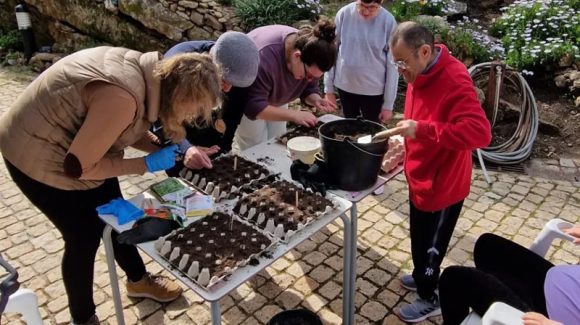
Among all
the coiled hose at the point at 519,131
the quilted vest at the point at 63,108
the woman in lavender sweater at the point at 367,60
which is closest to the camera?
the quilted vest at the point at 63,108

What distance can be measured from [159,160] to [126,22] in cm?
576

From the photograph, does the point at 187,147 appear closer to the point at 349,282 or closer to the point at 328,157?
the point at 328,157

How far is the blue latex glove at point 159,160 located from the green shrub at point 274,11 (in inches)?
176

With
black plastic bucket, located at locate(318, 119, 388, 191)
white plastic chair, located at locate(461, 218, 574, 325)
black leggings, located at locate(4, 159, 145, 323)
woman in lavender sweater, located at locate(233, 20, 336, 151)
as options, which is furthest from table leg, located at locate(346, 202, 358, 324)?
black leggings, located at locate(4, 159, 145, 323)

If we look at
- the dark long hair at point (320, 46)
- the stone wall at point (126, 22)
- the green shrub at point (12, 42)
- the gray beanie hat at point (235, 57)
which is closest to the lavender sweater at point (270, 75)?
the dark long hair at point (320, 46)

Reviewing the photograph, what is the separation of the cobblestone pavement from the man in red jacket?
599 millimetres

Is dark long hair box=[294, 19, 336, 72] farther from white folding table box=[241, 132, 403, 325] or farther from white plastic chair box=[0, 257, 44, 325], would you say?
white plastic chair box=[0, 257, 44, 325]

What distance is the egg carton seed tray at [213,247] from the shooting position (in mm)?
1976

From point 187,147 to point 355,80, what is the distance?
5.70 feet

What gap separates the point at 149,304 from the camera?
3078mm

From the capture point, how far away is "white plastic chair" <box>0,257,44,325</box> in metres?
1.67

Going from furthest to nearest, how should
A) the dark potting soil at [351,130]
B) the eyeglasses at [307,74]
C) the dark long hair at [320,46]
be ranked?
the eyeglasses at [307,74], the dark long hair at [320,46], the dark potting soil at [351,130]

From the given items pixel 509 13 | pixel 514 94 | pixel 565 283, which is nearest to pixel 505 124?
pixel 514 94

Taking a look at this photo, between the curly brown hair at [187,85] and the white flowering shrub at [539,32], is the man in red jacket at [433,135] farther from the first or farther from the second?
the white flowering shrub at [539,32]
